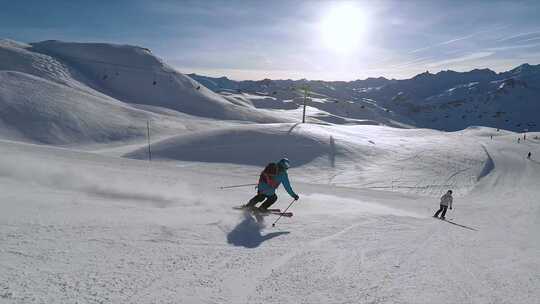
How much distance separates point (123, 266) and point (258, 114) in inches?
3229

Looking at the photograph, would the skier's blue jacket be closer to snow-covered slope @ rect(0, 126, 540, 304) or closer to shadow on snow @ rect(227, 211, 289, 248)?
snow-covered slope @ rect(0, 126, 540, 304)

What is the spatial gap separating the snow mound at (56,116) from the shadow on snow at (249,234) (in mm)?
37294

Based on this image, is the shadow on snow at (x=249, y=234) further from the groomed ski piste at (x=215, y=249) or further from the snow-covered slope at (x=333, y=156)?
the snow-covered slope at (x=333, y=156)

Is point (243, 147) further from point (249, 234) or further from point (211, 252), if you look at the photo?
point (211, 252)

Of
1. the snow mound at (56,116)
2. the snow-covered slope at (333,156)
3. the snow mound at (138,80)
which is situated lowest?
the snow-covered slope at (333,156)

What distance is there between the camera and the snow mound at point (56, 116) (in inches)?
1554

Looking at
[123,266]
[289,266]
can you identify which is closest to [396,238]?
[289,266]

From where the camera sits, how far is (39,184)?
926 cm

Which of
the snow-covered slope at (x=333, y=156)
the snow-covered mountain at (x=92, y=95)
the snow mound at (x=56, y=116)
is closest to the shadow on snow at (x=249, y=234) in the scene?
the snow-covered slope at (x=333, y=156)

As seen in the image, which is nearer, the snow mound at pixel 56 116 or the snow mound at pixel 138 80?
the snow mound at pixel 56 116

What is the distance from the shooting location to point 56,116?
1704 inches

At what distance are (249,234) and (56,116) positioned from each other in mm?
43777

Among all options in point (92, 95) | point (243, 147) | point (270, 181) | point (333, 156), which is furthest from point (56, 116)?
point (270, 181)

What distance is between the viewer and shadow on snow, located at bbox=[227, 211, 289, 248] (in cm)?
701
